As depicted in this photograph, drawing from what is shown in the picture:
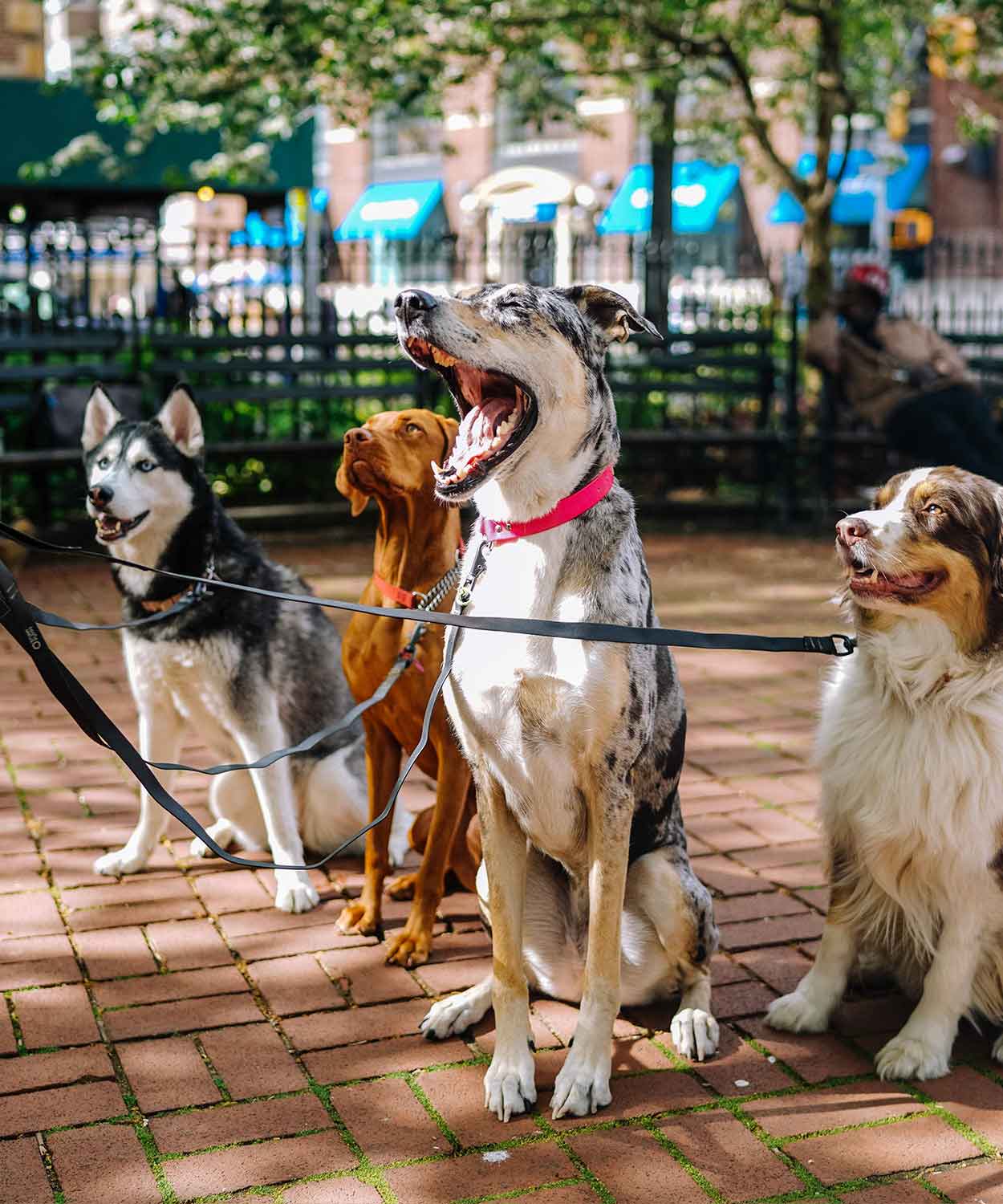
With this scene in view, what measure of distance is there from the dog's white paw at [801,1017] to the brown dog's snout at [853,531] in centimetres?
128

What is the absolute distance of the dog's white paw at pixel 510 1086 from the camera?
3139mm

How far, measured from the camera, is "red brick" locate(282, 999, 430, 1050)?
3516 millimetres

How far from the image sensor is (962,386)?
10.3 metres

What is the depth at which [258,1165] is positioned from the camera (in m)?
2.94

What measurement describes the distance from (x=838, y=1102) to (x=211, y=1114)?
1.53 m

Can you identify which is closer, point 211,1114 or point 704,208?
point 211,1114

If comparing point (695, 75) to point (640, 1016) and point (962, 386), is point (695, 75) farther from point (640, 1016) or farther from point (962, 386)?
point (640, 1016)

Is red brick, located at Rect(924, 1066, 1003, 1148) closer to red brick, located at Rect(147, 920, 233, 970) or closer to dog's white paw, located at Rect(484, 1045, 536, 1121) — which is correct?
dog's white paw, located at Rect(484, 1045, 536, 1121)

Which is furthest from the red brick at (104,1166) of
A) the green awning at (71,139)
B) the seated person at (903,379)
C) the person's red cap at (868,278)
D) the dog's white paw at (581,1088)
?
the green awning at (71,139)

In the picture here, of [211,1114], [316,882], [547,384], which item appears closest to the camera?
[547,384]

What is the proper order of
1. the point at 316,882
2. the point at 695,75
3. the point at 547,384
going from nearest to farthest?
the point at 547,384
the point at 316,882
the point at 695,75

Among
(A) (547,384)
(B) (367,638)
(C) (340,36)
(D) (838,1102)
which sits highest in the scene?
(C) (340,36)

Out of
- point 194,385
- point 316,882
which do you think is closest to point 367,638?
point 316,882

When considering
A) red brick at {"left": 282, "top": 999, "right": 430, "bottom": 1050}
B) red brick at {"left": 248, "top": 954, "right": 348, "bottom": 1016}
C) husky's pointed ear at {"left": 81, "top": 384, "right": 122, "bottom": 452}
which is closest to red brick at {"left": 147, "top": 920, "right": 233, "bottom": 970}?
red brick at {"left": 248, "top": 954, "right": 348, "bottom": 1016}
